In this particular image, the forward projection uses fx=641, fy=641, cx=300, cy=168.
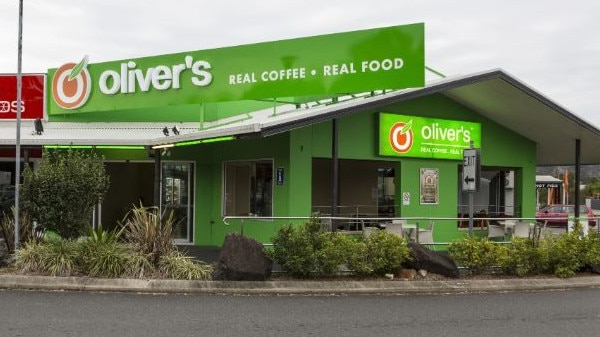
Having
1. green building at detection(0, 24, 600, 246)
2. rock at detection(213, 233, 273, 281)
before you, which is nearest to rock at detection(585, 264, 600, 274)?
green building at detection(0, 24, 600, 246)

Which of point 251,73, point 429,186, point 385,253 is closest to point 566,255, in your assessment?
point 385,253

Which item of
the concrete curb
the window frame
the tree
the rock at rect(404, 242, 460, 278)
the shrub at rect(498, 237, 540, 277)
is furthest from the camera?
the window frame

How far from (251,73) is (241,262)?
6515 millimetres

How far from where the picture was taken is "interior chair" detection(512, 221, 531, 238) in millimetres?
13250

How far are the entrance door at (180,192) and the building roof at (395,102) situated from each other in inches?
38.1

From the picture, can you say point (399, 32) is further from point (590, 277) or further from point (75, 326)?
point (75, 326)

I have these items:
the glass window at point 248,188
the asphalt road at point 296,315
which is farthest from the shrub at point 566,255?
the glass window at point 248,188

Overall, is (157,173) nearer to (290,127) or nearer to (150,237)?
(290,127)

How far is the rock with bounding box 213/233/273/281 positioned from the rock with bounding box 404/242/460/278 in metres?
2.75

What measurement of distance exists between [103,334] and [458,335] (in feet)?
13.6

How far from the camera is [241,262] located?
35.7ft

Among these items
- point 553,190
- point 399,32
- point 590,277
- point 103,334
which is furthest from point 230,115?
point 553,190

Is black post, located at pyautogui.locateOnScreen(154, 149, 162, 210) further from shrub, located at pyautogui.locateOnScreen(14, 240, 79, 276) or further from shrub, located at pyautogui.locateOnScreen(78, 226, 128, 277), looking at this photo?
shrub, located at pyautogui.locateOnScreen(14, 240, 79, 276)

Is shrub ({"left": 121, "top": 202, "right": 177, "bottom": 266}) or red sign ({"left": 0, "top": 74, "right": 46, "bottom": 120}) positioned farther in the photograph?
red sign ({"left": 0, "top": 74, "right": 46, "bottom": 120})
